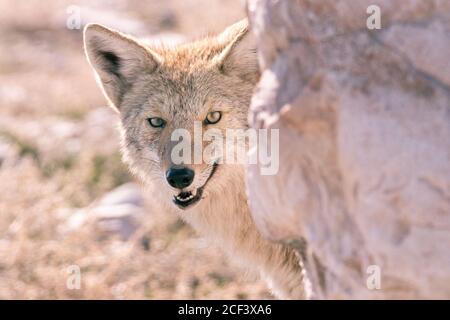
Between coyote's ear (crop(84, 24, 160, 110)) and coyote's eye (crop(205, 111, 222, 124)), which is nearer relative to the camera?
coyote's eye (crop(205, 111, 222, 124))

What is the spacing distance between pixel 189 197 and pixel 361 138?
7.36ft

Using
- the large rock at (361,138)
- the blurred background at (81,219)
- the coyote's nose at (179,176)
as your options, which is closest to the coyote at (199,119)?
the coyote's nose at (179,176)

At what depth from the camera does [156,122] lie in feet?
16.8

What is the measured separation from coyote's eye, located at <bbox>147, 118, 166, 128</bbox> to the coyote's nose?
530mm

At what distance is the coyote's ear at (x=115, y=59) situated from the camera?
5.34 m

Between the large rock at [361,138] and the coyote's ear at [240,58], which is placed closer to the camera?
the large rock at [361,138]

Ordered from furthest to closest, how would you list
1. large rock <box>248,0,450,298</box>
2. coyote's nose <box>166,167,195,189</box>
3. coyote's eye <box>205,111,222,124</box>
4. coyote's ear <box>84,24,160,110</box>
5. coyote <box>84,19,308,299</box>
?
1. coyote's ear <box>84,24,160,110</box>
2. coyote's eye <box>205,111,222,124</box>
3. coyote <box>84,19,308,299</box>
4. coyote's nose <box>166,167,195,189</box>
5. large rock <box>248,0,450,298</box>

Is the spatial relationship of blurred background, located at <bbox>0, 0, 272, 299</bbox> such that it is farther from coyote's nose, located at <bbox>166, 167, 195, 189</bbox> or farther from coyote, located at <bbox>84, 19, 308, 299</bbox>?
coyote's nose, located at <bbox>166, 167, 195, 189</bbox>

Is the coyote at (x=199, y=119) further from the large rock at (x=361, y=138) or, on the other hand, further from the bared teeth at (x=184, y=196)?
the large rock at (x=361, y=138)

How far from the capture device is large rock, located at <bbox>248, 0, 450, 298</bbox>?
8.80 ft

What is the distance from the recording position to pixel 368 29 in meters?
2.91

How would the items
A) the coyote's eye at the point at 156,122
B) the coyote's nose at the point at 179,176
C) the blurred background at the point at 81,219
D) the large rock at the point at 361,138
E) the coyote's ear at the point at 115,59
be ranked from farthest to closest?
the blurred background at the point at 81,219
the coyote's ear at the point at 115,59
the coyote's eye at the point at 156,122
the coyote's nose at the point at 179,176
the large rock at the point at 361,138

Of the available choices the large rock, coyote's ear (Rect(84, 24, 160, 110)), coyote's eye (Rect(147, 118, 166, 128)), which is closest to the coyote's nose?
coyote's eye (Rect(147, 118, 166, 128))
